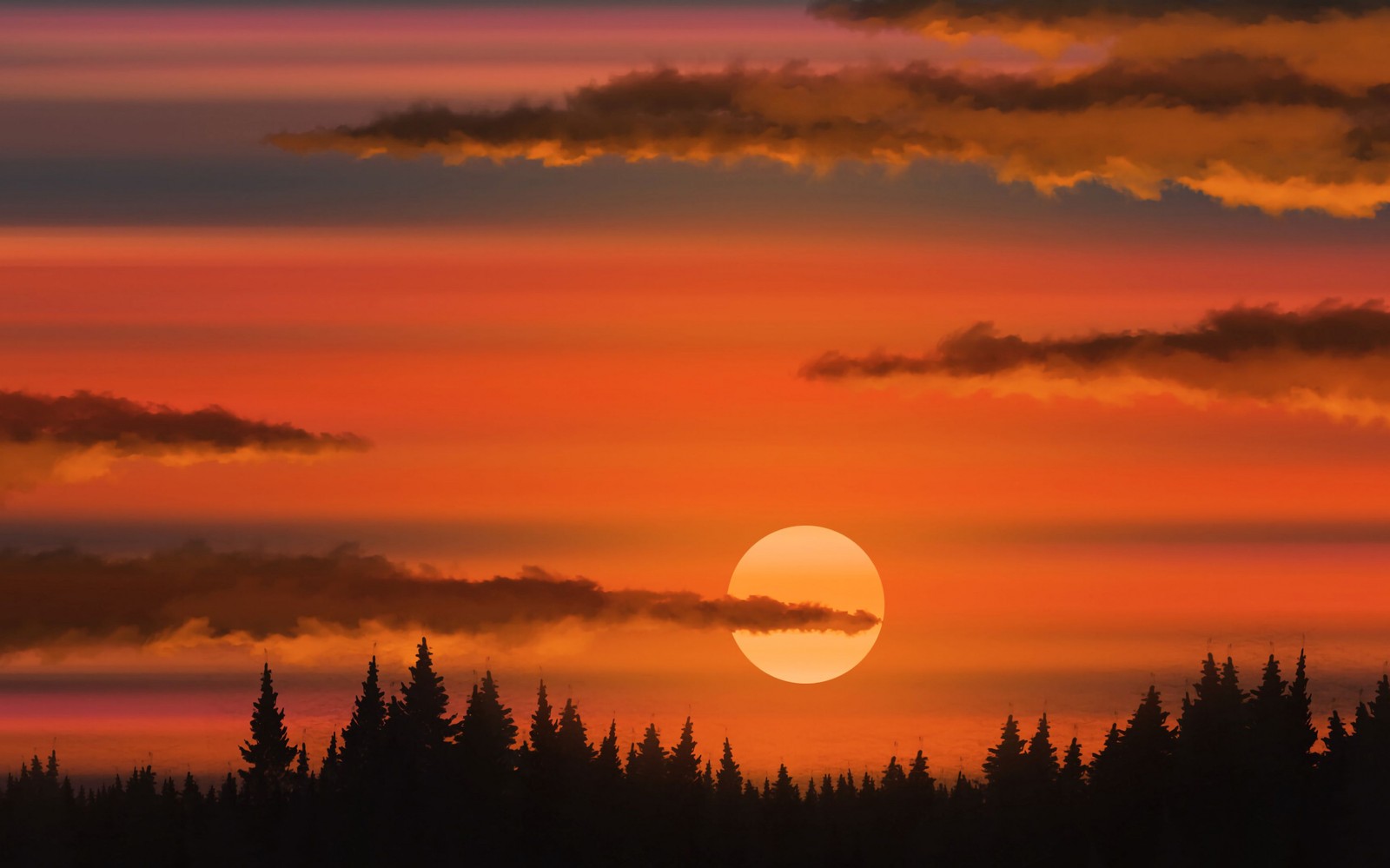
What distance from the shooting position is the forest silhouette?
150125 millimetres

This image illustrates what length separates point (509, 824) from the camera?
17138 centimetres

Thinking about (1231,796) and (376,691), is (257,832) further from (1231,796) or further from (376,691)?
(1231,796)

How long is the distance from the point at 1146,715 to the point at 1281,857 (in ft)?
68.9

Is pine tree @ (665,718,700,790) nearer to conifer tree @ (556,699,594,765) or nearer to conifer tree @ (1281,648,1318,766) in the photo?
conifer tree @ (556,699,594,765)

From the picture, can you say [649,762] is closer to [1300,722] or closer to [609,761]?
[609,761]

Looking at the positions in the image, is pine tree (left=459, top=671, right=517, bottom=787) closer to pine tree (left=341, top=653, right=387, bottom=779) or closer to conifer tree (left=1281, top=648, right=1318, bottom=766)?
pine tree (left=341, top=653, right=387, bottom=779)

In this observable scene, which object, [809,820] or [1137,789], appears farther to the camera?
[809,820]

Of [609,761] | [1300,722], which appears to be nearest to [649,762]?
[609,761]

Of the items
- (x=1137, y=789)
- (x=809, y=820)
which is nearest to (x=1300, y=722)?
(x=1137, y=789)

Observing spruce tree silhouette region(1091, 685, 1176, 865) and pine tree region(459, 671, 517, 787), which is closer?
spruce tree silhouette region(1091, 685, 1176, 865)

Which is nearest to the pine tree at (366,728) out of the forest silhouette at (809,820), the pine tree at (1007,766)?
the forest silhouette at (809,820)

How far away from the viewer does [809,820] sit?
200 m

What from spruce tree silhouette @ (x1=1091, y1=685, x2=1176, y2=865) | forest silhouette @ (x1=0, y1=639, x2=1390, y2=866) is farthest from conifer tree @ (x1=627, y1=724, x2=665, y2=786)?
spruce tree silhouette @ (x1=1091, y1=685, x2=1176, y2=865)

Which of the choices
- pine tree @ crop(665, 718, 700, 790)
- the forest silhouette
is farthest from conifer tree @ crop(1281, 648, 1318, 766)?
pine tree @ crop(665, 718, 700, 790)
